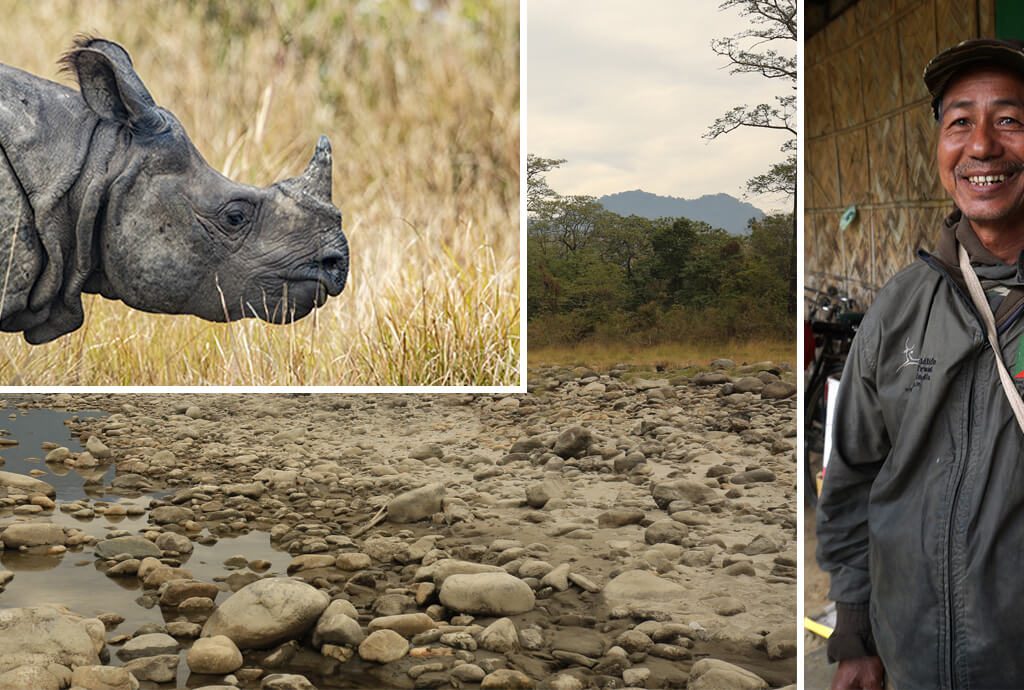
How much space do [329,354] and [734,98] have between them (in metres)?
1.96

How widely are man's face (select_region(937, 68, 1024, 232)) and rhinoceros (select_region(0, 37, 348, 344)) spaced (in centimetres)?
244

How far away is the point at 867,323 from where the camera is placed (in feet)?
7.14

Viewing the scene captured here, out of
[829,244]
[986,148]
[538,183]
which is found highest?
[538,183]

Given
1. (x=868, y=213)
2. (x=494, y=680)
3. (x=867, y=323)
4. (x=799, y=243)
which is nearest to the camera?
(x=867, y=323)

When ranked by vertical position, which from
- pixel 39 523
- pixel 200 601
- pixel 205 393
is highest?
pixel 205 393

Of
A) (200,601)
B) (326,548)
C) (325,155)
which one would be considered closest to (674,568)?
(326,548)

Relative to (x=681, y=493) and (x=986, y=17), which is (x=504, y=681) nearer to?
(x=681, y=493)

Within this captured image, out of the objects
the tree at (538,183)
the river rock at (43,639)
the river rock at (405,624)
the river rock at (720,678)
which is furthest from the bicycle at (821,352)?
the river rock at (43,639)

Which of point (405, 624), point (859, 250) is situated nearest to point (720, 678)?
point (405, 624)

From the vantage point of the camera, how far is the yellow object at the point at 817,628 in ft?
13.7

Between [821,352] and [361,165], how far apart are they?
2.45 meters

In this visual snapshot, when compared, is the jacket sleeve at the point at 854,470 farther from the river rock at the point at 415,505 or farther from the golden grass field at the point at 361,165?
the river rock at the point at 415,505

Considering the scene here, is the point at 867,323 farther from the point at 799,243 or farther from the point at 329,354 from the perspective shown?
the point at 329,354

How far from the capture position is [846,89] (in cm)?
494
